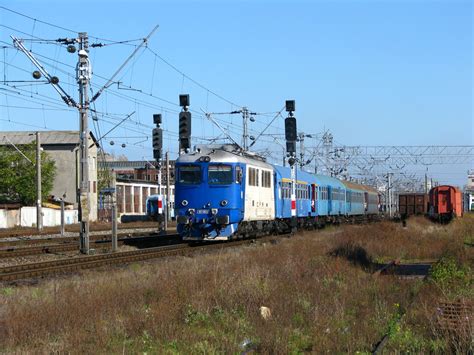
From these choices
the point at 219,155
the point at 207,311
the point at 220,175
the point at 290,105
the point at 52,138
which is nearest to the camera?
the point at 207,311

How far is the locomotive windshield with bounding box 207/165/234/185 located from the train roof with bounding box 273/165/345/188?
6783 mm

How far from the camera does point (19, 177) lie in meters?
70.9

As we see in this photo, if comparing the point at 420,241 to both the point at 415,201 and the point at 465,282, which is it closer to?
the point at 465,282

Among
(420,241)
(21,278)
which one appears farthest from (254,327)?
(420,241)

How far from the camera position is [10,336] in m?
8.76

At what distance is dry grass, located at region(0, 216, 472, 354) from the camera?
8.59m

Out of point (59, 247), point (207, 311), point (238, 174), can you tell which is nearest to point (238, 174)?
point (238, 174)

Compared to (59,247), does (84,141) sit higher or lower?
higher

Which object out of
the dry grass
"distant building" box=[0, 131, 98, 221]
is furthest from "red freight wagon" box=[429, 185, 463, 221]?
the dry grass

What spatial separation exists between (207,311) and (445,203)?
1884 inches

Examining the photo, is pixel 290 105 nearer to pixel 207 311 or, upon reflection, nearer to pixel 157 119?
pixel 157 119

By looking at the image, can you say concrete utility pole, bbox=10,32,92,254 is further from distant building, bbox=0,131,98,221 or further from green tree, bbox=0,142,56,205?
distant building, bbox=0,131,98,221

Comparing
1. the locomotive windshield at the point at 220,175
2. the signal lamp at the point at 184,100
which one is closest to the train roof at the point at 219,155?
the locomotive windshield at the point at 220,175

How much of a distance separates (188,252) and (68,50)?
8.31 metres
